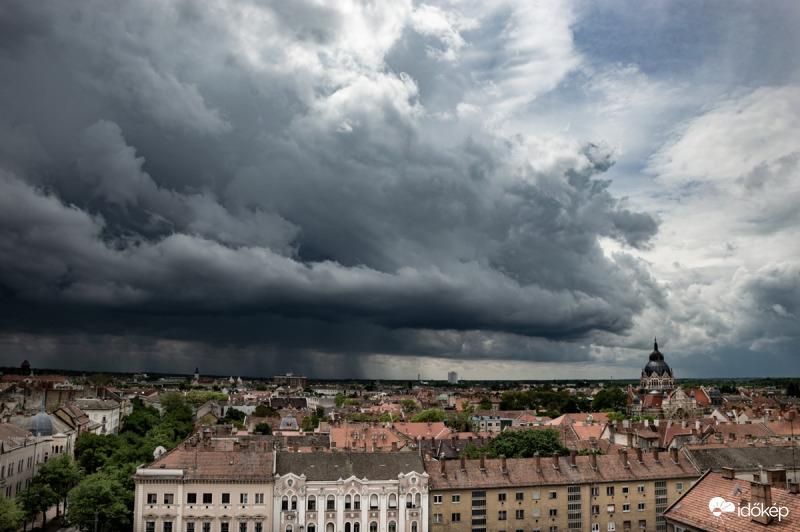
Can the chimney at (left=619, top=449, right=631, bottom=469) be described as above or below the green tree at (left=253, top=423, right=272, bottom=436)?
above

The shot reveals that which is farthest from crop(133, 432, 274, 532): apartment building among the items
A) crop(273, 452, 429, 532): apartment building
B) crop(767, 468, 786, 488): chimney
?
crop(767, 468, 786, 488): chimney

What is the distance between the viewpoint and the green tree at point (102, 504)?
6556 cm

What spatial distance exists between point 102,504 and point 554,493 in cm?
4661

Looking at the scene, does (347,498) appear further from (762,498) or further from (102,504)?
(762,498)

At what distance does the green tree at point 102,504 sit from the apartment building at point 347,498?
15916 millimetres

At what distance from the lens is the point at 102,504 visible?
216 feet

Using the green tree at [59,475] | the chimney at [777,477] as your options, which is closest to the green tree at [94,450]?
the green tree at [59,475]

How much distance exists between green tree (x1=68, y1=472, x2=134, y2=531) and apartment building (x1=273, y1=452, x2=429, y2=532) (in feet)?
52.2

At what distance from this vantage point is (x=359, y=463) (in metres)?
69.6

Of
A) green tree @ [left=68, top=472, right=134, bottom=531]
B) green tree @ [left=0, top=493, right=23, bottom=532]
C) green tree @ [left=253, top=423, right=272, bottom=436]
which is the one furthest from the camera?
green tree @ [left=253, top=423, right=272, bottom=436]

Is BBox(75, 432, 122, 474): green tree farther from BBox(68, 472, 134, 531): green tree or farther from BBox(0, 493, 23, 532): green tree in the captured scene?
BBox(0, 493, 23, 532): green tree

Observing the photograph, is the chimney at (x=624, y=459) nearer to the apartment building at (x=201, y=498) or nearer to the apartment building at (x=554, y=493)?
the apartment building at (x=554, y=493)

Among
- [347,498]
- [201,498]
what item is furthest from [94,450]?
[347,498]

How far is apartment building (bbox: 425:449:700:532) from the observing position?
67875mm
